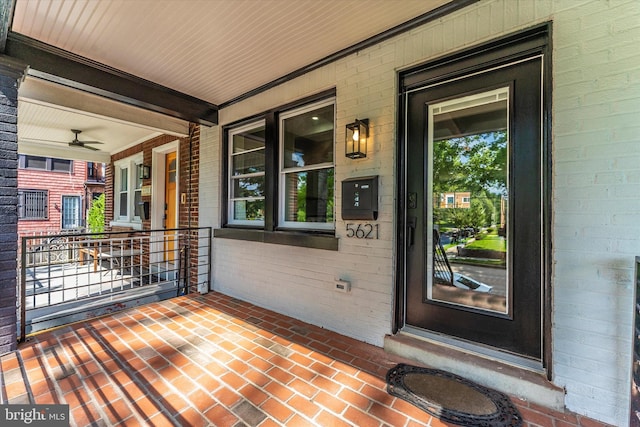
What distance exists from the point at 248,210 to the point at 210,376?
7.15ft

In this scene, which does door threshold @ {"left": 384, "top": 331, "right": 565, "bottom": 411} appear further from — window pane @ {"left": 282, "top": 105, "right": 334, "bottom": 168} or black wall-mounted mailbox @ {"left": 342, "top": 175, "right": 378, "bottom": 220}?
window pane @ {"left": 282, "top": 105, "right": 334, "bottom": 168}

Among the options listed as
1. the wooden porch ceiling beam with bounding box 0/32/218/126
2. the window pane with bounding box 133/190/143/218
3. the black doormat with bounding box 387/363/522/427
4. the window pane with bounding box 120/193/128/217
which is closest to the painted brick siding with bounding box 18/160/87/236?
the window pane with bounding box 120/193/128/217

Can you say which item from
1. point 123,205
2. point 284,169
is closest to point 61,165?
point 123,205

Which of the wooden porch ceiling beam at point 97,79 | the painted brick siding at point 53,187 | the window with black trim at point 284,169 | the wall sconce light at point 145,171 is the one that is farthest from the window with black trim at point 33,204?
the window with black trim at point 284,169

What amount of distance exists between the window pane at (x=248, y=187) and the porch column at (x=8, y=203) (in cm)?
211

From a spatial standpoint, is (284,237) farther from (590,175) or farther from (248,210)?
(590,175)

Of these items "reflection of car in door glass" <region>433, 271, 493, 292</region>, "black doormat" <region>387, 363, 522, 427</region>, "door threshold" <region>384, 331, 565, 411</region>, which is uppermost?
"reflection of car in door glass" <region>433, 271, 493, 292</region>

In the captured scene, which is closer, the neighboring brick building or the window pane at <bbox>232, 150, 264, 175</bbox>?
the window pane at <bbox>232, 150, 264, 175</bbox>

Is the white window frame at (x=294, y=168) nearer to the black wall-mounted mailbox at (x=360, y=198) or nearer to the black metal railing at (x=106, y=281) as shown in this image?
the black wall-mounted mailbox at (x=360, y=198)

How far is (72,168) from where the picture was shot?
12250 mm

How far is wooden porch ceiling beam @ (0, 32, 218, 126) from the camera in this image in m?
2.35

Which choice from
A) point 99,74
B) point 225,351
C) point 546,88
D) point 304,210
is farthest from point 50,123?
point 546,88

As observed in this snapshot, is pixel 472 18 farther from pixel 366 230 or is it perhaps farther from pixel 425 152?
pixel 366 230

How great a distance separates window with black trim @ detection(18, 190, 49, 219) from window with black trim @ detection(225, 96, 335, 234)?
12827 mm
